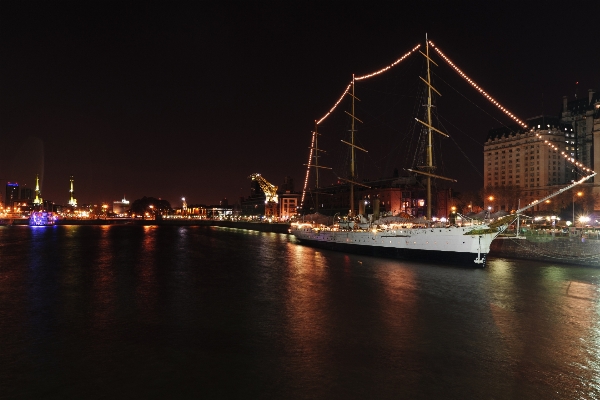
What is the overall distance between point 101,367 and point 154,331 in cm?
380

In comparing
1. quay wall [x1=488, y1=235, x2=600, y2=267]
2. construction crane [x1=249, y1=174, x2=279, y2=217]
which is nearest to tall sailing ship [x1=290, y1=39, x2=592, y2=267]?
quay wall [x1=488, y1=235, x2=600, y2=267]

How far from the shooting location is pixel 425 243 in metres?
39.0

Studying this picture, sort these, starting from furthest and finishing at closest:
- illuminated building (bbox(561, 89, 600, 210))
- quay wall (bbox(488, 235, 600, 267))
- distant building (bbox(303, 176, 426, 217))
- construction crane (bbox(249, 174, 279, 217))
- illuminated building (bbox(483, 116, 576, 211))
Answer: construction crane (bbox(249, 174, 279, 217)) < illuminated building (bbox(483, 116, 576, 211)) < illuminated building (bbox(561, 89, 600, 210)) < distant building (bbox(303, 176, 426, 217)) < quay wall (bbox(488, 235, 600, 267))

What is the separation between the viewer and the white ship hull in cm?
3538

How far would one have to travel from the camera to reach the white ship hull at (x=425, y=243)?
3538cm

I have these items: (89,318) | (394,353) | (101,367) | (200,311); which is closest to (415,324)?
(394,353)

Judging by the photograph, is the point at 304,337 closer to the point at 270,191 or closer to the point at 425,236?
the point at 425,236

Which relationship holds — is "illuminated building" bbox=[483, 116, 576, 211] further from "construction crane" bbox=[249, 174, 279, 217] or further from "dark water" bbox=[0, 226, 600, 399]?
"dark water" bbox=[0, 226, 600, 399]

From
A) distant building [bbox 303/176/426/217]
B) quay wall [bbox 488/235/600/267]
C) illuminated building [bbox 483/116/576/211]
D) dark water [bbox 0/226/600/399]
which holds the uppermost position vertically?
illuminated building [bbox 483/116/576/211]

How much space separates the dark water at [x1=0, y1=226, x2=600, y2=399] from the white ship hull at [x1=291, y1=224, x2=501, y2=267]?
5606 millimetres

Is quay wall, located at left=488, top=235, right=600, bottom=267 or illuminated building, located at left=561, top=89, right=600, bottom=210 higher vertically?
illuminated building, located at left=561, top=89, right=600, bottom=210

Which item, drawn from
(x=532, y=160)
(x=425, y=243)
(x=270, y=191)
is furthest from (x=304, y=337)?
(x=270, y=191)

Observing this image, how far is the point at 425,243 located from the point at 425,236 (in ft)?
1.97

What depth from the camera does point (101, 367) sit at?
502 inches
